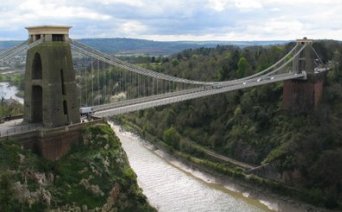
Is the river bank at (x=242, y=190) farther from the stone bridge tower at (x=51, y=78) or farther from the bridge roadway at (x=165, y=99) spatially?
the stone bridge tower at (x=51, y=78)

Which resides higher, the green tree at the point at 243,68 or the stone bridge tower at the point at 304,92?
the green tree at the point at 243,68

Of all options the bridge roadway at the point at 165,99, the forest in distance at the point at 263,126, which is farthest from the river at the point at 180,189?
the bridge roadway at the point at 165,99

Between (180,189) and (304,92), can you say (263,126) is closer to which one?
(304,92)

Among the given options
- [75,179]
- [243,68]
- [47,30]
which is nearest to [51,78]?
[47,30]

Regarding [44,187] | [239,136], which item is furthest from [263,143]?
[44,187]

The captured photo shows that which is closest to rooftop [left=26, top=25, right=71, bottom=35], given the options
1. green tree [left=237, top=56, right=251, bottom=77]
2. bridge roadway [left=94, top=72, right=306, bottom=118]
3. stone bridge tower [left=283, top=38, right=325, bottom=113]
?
bridge roadway [left=94, top=72, right=306, bottom=118]

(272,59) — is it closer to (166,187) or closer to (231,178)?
(231,178)
